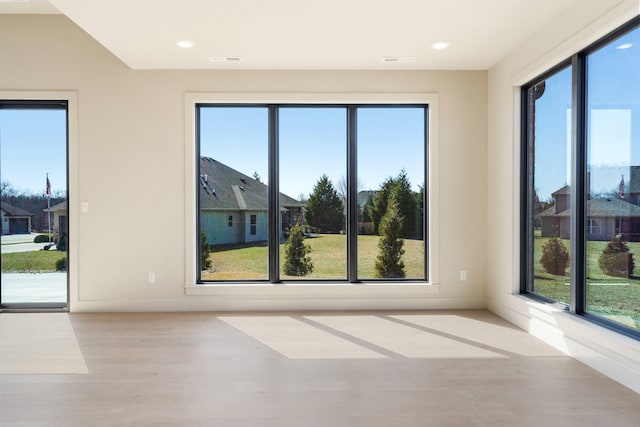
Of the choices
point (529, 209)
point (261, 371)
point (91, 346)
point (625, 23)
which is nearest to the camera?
point (625, 23)

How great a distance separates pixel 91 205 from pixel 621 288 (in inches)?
196

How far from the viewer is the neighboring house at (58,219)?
15.4 feet

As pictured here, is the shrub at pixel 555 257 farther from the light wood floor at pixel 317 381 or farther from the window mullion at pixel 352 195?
the window mullion at pixel 352 195

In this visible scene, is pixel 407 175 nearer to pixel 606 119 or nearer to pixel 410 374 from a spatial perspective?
pixel 606 119

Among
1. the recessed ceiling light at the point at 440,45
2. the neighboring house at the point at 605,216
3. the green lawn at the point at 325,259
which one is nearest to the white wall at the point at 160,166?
the green lawn at the point at 325,259

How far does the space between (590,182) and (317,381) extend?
2506 millimetres

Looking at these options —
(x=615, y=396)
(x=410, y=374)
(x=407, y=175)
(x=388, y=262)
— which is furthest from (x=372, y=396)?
(x=407, y=175)

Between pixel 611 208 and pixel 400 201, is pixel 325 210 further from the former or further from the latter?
pixel 611 208

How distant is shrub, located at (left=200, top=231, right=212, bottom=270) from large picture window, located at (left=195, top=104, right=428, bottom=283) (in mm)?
11

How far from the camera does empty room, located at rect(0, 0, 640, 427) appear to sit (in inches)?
112

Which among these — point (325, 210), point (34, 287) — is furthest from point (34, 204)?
point (325, 210)

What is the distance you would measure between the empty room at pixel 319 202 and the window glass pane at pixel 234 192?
1.0 inches

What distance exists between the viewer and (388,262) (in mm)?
4824

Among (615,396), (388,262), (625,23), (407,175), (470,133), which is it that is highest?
(625,23)
